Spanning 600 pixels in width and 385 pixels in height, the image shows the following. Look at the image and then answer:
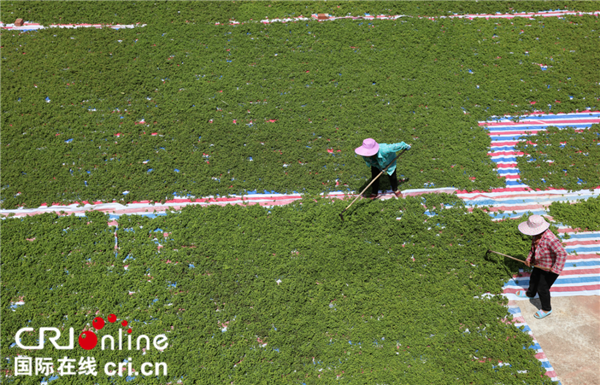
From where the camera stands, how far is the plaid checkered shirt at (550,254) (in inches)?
158

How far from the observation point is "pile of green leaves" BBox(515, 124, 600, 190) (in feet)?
17.3

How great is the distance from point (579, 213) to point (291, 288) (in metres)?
4.09

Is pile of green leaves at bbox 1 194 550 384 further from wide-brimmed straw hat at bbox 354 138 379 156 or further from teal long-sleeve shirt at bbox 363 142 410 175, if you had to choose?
wide-brimmed straw hat at bbox 354 138 379 156

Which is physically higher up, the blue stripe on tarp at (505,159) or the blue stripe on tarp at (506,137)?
the blue stripe on tarp at (506,137)

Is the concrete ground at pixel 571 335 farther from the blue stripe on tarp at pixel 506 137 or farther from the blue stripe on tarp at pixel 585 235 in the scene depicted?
the blue stripe on tarp at pixel 506 137

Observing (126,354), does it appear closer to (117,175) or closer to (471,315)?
(117,175)

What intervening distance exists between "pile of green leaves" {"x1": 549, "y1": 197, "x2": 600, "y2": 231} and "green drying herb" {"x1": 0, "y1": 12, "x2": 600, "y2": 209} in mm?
854

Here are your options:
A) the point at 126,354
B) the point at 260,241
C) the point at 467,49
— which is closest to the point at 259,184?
the point at 260,241

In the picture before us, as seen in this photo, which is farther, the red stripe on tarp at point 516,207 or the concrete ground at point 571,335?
the red stripe on tarp at point 516,207

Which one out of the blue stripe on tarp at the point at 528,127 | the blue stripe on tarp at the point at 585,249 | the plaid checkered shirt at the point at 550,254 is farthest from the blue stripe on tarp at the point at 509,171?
the plaid checkered shirt at the point at 550,254

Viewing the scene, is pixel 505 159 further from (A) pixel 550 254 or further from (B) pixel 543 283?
(B) pixel 543 283

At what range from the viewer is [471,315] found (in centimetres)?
431

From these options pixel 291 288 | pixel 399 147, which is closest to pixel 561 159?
pixel 399 147

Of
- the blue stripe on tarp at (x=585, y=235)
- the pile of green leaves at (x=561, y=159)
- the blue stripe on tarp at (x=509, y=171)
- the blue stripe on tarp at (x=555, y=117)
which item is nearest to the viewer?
the blue stripe on tarp at (x=585, y=235)
